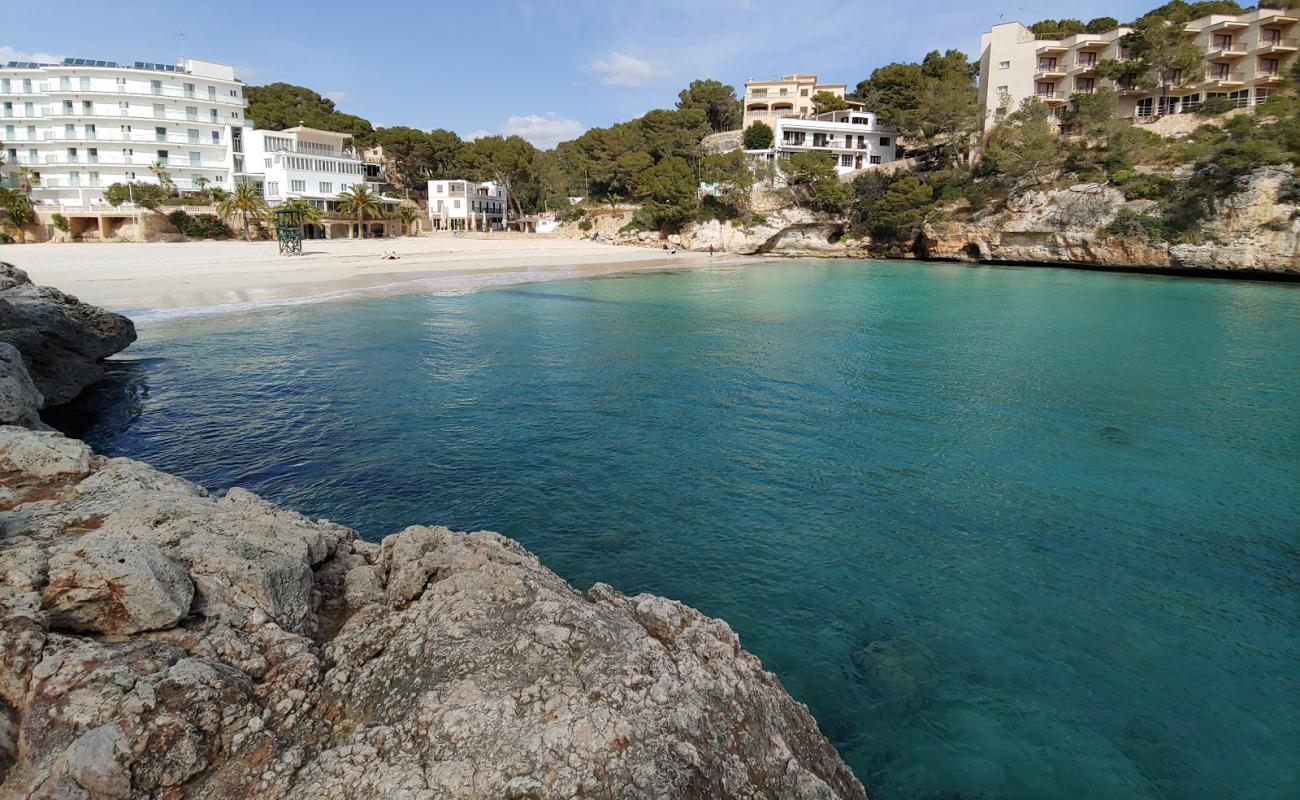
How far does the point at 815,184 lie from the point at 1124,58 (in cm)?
3220

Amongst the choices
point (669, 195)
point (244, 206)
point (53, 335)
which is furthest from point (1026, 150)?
point (244, 206)

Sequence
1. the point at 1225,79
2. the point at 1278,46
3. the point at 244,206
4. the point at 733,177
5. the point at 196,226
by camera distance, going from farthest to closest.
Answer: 1. the point at 733,177
2. the point at 196,226
3. the point at 244,206
4. the point at 1225,79
5. the point at 1278,46

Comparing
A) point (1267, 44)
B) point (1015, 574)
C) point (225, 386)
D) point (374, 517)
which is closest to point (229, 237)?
point (225, 386)

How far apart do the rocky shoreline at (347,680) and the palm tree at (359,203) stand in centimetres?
8546

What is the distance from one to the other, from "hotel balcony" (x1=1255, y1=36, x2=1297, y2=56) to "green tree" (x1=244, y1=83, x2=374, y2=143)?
10442cm

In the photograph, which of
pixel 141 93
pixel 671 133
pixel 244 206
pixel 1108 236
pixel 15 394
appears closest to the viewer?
pixel 15 394

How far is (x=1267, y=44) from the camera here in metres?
65.0

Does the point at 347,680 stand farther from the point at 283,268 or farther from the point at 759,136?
the point at 759,136

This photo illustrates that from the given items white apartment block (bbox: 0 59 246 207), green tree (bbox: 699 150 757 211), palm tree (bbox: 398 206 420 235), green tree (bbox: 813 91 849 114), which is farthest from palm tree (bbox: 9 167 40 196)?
green tree (bbox: 813 91 849 114)

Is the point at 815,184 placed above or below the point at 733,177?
below

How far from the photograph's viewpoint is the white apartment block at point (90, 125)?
3076 inches

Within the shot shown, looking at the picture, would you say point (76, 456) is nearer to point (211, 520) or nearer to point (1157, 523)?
point (211, 520)

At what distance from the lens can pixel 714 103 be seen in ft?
375

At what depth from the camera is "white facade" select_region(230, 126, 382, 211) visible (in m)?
82.6
